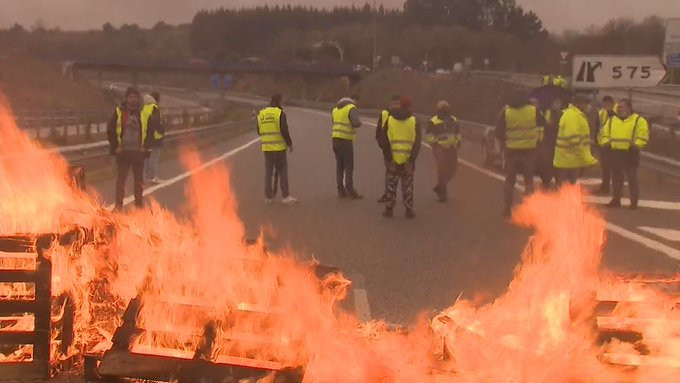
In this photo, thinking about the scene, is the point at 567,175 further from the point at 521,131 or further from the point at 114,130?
the point at 114,130

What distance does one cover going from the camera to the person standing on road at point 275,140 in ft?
51.0

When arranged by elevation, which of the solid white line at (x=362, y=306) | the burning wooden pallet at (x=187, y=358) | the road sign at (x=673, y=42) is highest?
the road sign at (x=673, y=42)

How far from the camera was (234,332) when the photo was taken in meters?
4.71

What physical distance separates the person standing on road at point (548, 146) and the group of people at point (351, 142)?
1483 millimetres

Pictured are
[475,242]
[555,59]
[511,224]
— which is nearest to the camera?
[475,242]

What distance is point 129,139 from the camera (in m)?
12.8

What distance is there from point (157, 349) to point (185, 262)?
51 cm

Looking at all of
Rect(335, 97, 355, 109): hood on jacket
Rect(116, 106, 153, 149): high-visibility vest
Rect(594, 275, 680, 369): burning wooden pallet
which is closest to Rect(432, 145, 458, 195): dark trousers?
Rect(335, 97, 355, 109): hood on jacket

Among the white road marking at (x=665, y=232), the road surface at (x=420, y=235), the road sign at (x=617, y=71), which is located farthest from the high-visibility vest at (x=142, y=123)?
the road sign at (x=617, y=71)

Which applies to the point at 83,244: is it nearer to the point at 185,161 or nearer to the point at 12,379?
the point at 12,379

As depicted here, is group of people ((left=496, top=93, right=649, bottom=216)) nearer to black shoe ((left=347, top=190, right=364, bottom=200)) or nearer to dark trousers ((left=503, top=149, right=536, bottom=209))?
dark trousers ((left=503, top=149, right=536, bottom=209))

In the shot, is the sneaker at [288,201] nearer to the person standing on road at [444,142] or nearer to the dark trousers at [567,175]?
the person standing on road at [444,142]

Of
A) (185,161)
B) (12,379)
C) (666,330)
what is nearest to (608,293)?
(666,330)

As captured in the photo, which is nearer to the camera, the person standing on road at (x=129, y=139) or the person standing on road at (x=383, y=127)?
the person standing on road at (x=129, y=139)
